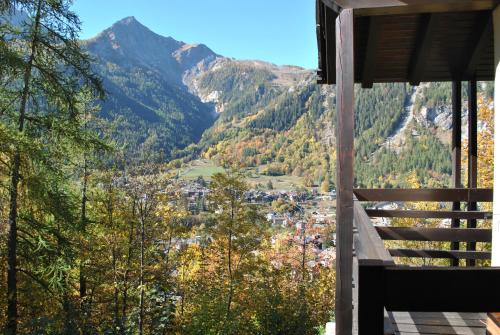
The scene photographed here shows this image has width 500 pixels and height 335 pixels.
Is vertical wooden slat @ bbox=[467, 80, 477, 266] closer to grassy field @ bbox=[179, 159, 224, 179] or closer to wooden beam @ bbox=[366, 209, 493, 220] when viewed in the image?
wooden beam @ bbox=[366, 209, 493, 220]

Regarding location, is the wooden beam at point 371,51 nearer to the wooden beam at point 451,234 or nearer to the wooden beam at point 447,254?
the wooden beam at point 451,234

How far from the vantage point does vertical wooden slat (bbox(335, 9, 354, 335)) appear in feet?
8.40

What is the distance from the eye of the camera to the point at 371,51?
14.2 feet

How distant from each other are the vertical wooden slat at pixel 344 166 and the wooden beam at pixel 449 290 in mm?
1288

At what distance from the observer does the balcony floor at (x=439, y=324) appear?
3.07m

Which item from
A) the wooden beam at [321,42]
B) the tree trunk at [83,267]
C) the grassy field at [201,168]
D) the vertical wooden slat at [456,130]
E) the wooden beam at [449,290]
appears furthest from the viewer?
the grassy field at [201,168]

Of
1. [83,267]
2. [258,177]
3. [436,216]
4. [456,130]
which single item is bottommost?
[83,267]

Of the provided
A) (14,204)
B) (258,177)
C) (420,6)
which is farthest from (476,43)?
(258,177)

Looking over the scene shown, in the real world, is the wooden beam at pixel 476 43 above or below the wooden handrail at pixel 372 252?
above

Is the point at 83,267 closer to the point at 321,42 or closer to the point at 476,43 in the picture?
the point at 321,42

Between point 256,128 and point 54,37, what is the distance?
628 ft

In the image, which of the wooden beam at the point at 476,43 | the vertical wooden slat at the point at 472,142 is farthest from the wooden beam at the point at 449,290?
the vertical wooden slat at the point at 472,142

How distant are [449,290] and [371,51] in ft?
11.5

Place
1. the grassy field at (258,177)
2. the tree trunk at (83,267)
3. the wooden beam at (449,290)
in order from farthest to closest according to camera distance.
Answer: the grassy field at (258,177)
the tree trunk at (83,267)
the wooden beam at (449,290)
